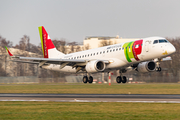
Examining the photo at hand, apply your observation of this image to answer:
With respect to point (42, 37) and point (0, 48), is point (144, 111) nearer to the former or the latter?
point (42, 37)

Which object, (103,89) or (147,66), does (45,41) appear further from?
(147,66)

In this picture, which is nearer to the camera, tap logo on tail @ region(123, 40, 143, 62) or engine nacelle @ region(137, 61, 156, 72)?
tap logo on tail @ region(123, 40, 143, 62)

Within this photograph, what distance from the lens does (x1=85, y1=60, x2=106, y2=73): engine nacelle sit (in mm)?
39719

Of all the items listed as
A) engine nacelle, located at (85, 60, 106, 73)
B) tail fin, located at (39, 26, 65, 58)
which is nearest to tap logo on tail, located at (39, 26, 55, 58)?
tail fin, located at (39, 26, 65, 58)

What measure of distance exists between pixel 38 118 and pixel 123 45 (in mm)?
25528

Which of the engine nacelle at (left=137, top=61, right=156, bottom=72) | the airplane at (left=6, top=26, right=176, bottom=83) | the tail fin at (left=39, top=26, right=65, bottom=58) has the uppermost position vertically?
the tail fin at (left=39, top=26, right=65, bottom=58)

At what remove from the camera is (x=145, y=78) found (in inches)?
2857

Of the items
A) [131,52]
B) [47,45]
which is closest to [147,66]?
[131,52]

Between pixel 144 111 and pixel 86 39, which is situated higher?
pixel 86 39

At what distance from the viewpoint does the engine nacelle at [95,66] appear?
130 feet

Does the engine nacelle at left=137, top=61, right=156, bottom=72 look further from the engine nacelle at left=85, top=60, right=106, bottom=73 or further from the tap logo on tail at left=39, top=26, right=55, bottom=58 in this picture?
the tap logo on tail at left=39, top=26, right=55, bottom=58

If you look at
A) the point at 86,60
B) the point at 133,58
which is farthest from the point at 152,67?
the point at 86,60

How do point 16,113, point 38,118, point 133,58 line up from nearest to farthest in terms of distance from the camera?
point 38,118 → point 16,113 → point 133,58

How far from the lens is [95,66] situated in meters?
39.6
